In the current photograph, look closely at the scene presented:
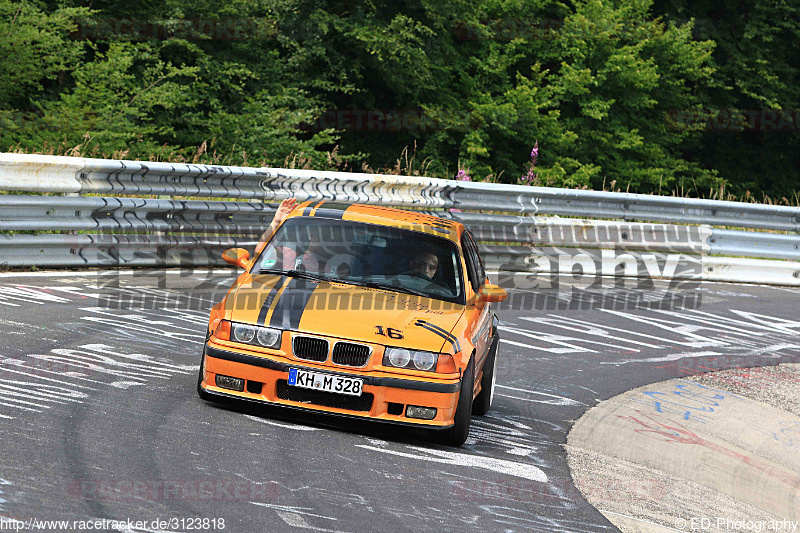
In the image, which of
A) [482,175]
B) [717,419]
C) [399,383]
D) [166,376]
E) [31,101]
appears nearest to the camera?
[399,383]

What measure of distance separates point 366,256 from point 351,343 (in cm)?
128

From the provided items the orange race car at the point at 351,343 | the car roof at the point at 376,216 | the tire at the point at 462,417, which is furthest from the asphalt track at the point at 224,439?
the car roof at the point at 376,216

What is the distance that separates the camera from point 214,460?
5.55 m

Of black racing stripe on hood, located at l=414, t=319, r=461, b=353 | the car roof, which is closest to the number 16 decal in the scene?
black racing stripe on hood, located at l=414, t=319, r=461, b=353

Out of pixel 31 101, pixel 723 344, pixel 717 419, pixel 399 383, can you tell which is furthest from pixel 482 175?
pixel 399 383

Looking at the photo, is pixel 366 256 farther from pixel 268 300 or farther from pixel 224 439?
pixel 224 439

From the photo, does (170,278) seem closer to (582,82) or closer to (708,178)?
(582,82)

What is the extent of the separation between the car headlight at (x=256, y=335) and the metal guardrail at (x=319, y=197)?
18.5 ft

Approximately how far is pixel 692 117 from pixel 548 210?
74.4 feet

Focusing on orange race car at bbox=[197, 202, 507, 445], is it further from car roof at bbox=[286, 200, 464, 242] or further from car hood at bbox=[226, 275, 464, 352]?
car roof at bbox=[286, 200, 464, 242]

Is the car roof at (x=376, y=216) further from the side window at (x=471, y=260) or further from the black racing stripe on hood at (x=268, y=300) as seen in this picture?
the black racing stripe on hood at (x=268, y=300)

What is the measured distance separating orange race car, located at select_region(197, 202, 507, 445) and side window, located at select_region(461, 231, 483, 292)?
30cm

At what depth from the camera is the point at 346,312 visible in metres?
6.74

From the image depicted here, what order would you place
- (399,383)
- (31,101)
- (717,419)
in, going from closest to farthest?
(399,383), (717,419), (31,101)
